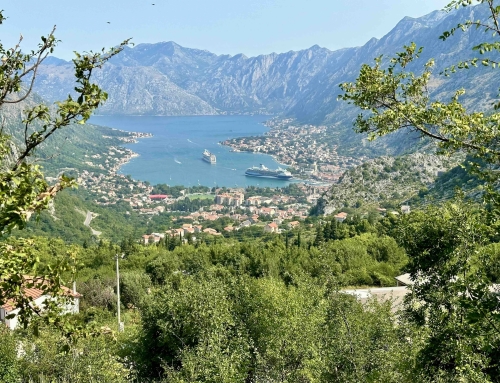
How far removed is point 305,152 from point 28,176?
6048 inches

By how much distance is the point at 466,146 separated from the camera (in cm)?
413

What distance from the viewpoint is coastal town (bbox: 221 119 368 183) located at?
126 metres

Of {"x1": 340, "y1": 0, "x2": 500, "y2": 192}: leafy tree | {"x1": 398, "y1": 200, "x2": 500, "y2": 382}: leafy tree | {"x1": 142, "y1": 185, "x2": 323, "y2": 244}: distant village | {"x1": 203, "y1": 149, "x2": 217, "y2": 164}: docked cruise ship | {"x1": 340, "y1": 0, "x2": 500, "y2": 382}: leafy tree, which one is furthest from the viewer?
{"x1": 203, "y1": 149, "x2": 217, "y2": 164}: docked cruise ship

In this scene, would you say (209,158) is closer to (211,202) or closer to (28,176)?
(211,202)

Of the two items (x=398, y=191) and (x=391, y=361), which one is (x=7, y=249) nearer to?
(x=391, y=361)

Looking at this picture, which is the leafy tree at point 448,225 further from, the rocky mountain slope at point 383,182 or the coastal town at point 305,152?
the coastal town at point 305,152

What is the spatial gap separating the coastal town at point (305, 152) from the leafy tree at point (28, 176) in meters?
113

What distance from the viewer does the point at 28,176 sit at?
2.83 m

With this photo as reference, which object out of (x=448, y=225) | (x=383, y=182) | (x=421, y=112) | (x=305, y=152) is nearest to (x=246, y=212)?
(x=383, y=182)

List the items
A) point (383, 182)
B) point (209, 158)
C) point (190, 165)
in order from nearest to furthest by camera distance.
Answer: point (383, 182)
point (190, 165)
point (209, 158)

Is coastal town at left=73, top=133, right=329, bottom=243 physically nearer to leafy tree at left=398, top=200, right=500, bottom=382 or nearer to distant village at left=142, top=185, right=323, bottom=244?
distant village at left=142, top=185, right=323, bottom=244

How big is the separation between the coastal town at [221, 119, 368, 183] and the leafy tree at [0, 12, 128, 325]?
113 m

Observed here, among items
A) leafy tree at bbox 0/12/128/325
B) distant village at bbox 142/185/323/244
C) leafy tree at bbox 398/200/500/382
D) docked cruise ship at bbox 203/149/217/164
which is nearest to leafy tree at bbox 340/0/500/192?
leafy tree at bbox 398/200/500/382

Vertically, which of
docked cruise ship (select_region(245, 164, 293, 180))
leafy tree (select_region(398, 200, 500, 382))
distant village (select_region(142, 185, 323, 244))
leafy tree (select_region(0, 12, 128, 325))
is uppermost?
leafy tree (select_region(0, 12, 128, 325))
